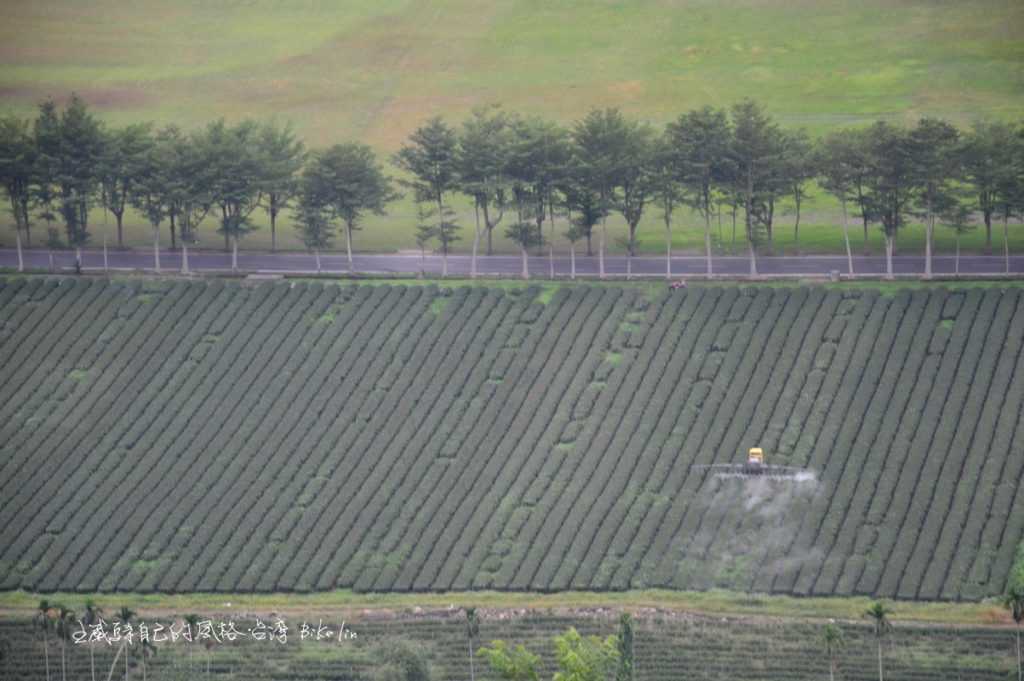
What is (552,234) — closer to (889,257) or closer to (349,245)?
(349,245)

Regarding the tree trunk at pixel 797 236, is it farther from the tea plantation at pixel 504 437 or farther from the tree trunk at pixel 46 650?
the tree trunk at pixel 46 650

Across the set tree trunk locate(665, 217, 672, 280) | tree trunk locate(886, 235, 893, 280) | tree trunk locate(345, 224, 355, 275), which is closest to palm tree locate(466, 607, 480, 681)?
tree trunk locate(665, 217, 672, 280)

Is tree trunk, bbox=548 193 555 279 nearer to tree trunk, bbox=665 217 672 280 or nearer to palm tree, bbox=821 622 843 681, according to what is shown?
tree trunk, bbox=665 217 672 280

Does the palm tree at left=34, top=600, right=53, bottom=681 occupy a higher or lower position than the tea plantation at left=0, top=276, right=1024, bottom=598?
lower

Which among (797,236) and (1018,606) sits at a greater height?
(797,236)

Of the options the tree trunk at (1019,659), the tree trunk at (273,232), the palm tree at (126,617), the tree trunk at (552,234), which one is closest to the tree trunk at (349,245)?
the tree trunk at (273,232)

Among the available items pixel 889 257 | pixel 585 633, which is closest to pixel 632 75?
pixel 889 257
